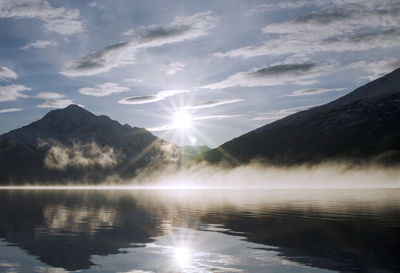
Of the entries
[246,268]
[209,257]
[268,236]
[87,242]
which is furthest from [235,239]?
[87,242]

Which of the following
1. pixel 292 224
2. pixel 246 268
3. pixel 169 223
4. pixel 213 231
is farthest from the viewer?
pixel 169 223

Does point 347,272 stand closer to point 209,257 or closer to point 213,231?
point 209,257

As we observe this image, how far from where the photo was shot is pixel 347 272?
20.8m

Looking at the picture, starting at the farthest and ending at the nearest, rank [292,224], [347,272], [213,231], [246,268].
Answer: [292,224], [213,231], [246,268], [347,272]

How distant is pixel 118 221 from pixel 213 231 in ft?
50.2

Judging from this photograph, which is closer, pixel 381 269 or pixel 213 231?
pixel 381 269

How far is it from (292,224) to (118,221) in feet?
70.2

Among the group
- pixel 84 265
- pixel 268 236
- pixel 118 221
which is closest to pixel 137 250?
pixel 84 265

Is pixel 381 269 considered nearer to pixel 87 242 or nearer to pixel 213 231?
pixel 213 231

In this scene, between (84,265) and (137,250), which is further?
(137,250)

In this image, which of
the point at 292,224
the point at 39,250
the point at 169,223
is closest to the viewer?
the point at 39,250

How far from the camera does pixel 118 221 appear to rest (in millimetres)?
47562

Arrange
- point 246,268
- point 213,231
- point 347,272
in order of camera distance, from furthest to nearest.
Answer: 1. point 213,231
2. point 246,268
3. point 347,272

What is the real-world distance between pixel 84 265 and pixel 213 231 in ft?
54.7
